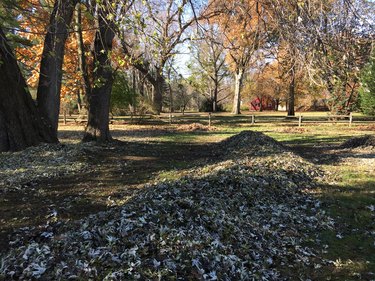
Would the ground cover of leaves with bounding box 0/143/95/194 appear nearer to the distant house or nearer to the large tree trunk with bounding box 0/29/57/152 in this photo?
the large tree trunk with bounding box 0/29/57/152

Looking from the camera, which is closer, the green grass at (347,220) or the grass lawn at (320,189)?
the green grass at (347,220)

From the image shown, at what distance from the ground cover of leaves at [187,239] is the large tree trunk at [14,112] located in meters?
6.21

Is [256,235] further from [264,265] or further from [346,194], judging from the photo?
[346,194]

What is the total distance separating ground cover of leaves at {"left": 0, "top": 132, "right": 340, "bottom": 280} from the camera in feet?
10.4

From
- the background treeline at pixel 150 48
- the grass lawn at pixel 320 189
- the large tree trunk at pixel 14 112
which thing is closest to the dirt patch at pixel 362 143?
the grass lawn at pixel 320 189

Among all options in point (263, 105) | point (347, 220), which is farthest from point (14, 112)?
point (263, 105)

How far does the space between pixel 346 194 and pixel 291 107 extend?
29257mm

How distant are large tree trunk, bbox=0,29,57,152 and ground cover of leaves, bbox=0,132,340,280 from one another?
244 inches

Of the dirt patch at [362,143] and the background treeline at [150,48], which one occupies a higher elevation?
the background treeline at [150,48]

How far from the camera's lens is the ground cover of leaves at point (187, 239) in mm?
3168

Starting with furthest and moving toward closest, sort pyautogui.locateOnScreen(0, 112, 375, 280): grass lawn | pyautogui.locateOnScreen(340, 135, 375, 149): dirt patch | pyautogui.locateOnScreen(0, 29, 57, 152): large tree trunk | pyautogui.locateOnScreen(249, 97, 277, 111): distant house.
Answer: pyautogui.locateOnScreen(249, 97, 277, 111): distant house, pyautogui.locateOnScreen(340, 135, 375, 149): dirt patch, pyautogui.locateOnScreen(0, 29, 57, 152): large tree trunk, pyautogui.locateOnScreen(0, 112, 375, 280): grass lawn

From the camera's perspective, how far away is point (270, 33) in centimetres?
549

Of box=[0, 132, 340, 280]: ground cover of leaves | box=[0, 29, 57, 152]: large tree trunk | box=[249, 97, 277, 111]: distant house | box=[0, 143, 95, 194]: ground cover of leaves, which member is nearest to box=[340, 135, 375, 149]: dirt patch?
box=[0, 132, 340, 280]: ground cover of leaves

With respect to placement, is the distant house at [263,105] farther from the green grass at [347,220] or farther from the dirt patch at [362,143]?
the green grass at [347,220]
